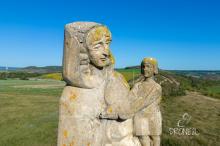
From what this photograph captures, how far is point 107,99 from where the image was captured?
4.27 m

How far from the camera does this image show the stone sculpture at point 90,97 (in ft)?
13.4

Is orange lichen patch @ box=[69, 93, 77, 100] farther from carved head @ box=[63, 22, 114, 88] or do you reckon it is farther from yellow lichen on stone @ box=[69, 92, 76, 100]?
carved head @ box=[63, 22, 114, 88]

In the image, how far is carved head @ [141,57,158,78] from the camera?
456cm

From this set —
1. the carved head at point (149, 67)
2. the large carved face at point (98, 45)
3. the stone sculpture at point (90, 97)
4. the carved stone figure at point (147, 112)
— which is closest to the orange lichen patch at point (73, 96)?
the stone sculpture at point (90, 97)

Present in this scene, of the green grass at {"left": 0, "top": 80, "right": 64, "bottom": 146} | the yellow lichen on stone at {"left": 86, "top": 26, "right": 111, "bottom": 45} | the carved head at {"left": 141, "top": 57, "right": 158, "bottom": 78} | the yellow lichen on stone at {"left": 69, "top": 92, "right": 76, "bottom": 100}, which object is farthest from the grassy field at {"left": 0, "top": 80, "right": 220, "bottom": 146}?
the yellow lichen on stone at {"left": 86, "top": 26, "right": 111, "bottom": 45}

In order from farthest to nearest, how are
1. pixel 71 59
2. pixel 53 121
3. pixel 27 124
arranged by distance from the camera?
pixel 53 121 < pixel 27 124 < pixel 71 59

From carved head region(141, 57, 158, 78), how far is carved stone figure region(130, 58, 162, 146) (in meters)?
0.02

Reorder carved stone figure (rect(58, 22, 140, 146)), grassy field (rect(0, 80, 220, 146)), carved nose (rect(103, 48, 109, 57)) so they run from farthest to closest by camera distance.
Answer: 1. grassy field (rect(0, 80, 220, 146))
2. carved nose (rect(103, 48, 109, 57))
3. carved stone figure (rect(58, 22, 140, 146))

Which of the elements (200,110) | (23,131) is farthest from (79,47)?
(200,110)

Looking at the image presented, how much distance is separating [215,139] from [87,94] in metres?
18.3

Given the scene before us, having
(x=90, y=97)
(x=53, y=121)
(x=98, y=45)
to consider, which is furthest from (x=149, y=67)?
(x=53, y=121)

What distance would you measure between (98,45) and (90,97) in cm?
76

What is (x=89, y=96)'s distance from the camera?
4.18m

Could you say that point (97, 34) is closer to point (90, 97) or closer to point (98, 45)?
point (98, 45)
